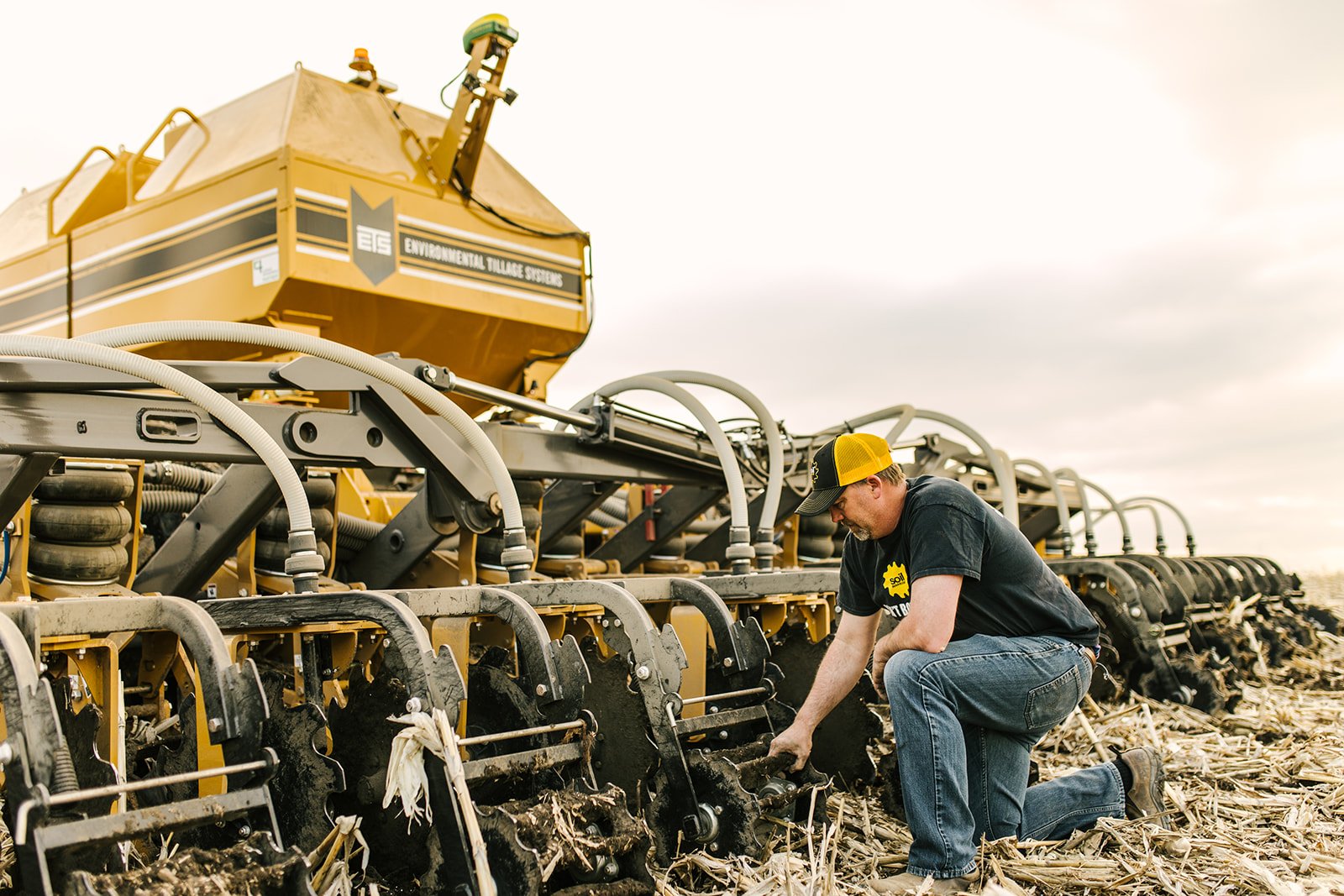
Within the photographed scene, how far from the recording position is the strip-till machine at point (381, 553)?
2.80m

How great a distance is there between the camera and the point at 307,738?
283cm

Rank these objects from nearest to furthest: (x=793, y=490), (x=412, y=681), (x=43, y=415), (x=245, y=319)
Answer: (x=412, y=681) < (x=43, y=415) < (x=245, y=319) < (x=793, y=490)

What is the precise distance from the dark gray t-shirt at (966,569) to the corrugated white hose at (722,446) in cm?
104

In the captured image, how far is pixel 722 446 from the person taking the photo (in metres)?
4.85

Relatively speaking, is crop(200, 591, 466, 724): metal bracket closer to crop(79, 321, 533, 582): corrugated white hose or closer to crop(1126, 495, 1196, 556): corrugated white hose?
crop(79, 321, 533, 582): corrugated white hose

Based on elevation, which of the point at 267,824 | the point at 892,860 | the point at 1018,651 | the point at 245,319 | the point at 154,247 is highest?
the point at 154,247

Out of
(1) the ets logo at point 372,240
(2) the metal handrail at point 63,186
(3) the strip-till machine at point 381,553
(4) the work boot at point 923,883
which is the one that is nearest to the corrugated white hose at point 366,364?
(3) the strip-till machine at point 381,553

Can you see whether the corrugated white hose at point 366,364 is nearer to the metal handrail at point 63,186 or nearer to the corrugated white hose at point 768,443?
the corrugated white hose at point 768,443

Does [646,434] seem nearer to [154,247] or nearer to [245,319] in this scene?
[245,319]

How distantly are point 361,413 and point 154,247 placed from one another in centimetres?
214

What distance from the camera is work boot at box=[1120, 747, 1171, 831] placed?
12.5ft

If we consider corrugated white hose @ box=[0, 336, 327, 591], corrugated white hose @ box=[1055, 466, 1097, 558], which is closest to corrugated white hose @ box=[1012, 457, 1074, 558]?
corrugated white hose @ box=[1055, 466, 1097, 558]

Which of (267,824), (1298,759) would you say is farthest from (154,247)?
(1298,759)

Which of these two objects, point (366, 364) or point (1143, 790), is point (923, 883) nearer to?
point (1143, 790)
